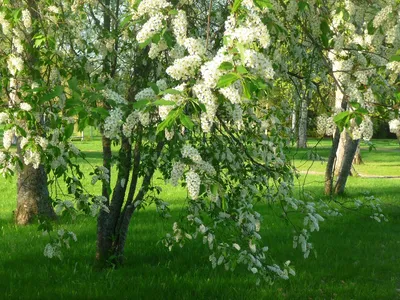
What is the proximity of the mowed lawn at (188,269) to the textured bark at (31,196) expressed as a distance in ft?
1.06

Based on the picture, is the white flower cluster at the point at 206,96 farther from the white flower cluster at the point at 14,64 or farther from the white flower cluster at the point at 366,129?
the white flower cluster at the point at 14,64

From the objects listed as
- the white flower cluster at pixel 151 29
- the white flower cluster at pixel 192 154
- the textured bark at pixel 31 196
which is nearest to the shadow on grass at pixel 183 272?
the textured bark at pixel 31 196

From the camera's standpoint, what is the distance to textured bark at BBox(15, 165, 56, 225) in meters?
9.02

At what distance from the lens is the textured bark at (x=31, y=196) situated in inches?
355

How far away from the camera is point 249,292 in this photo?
19.9 feet

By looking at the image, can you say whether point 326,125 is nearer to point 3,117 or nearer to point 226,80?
point 226,80

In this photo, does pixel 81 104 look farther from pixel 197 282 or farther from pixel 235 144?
pixel 197 282

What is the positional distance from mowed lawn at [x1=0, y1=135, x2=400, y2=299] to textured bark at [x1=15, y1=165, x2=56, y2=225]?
0.32 m

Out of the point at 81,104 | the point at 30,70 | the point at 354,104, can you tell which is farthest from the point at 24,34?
the point at 354,104

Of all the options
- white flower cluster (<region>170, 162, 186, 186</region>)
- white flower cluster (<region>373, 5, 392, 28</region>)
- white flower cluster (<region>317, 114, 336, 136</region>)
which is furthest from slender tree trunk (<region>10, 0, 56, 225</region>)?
white flower cluster (<region>373, 5, 392, 28</region>)

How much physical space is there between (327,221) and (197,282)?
193 inches

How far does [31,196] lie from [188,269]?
3.78m

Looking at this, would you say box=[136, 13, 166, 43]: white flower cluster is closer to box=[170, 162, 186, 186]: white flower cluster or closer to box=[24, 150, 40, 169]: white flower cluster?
box=[170, 162, 186, 186]: white flower cluster

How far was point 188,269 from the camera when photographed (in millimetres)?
6895
